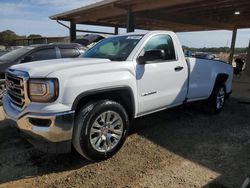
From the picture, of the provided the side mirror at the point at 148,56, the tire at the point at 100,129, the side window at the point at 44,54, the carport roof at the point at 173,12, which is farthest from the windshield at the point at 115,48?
the carport roof at the point at 173,12

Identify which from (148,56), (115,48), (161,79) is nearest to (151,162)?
(161,79)

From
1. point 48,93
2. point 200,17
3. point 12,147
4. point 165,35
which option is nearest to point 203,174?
point 48,93

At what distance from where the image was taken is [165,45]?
4832 millimetres

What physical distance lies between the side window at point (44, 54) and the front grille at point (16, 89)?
374 centimetres

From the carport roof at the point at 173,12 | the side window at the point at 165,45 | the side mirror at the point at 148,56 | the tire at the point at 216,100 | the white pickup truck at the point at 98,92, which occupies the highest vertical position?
the carport roof at the point at 173,12

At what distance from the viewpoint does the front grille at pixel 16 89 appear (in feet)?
11.3

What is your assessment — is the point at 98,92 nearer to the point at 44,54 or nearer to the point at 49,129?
the point at 49,129

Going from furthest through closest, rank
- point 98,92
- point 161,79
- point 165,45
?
point 165,45, point 161,79, point 98,92

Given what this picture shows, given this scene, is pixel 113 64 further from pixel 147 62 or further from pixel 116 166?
pixel 116 166

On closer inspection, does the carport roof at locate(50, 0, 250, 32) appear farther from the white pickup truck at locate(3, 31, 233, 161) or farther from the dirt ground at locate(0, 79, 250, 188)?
the dirt ground at locate(0, 79, 250, 188)

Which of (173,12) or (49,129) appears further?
(173,12)

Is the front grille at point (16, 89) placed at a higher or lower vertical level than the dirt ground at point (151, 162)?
higher

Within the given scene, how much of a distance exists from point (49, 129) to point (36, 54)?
490 cm

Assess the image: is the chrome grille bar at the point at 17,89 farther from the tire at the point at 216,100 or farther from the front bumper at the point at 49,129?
the tire at the point at 216,100
